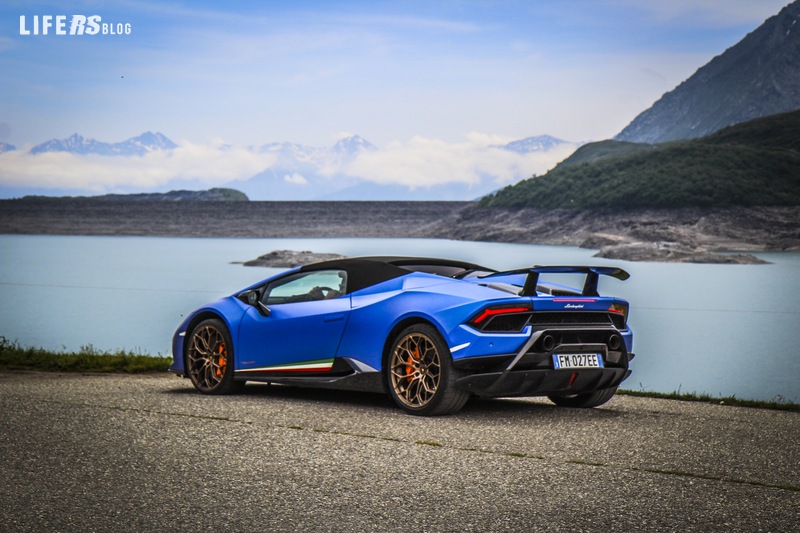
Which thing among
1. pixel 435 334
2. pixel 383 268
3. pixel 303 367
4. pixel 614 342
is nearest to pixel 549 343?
pixel 614 342

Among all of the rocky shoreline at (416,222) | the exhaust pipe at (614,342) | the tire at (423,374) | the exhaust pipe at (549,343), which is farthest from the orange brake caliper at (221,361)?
the rocky shoreline at (416,222)

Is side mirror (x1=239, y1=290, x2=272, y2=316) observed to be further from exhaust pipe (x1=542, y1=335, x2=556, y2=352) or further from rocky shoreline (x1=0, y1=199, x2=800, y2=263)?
rocky shoreline (x1=0, y1=199, x2=800, y2=263)

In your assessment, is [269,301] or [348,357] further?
[269,301]

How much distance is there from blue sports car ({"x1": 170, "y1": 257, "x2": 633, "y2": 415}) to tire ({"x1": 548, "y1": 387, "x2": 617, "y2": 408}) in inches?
0.5

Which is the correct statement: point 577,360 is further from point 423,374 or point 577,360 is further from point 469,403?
point 469,403

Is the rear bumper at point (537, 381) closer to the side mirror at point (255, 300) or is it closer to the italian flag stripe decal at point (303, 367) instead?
the italian flag stripe decal at point (303, 367)

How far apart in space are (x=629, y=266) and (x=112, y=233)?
78.4 m

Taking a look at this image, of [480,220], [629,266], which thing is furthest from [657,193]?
[629,266]

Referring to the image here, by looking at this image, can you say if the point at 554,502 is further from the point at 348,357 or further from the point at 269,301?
the point at 269,301

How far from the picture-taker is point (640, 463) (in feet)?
21.1

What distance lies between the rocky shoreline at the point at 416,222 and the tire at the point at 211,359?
8370 centimetres

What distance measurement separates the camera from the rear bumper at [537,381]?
7.59 metres

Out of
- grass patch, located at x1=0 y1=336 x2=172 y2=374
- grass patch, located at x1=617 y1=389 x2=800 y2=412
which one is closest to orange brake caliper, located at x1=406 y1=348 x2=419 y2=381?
grass patch, located at x1=617 y1=389 x2=800 y2=412

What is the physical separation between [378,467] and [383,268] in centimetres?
260
